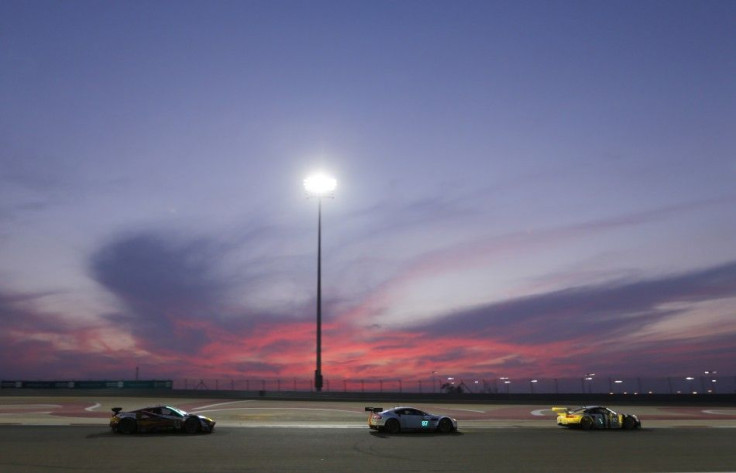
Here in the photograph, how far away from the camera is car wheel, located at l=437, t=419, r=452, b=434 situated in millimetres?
29750

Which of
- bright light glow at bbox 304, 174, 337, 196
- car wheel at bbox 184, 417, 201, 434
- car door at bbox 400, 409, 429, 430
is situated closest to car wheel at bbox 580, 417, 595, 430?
car door at bbox 400, 409, 429, 430

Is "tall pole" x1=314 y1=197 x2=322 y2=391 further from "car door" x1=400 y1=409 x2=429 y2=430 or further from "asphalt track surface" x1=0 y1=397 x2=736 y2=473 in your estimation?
"car door" x1=400 y1=409 x2=429 y2=430

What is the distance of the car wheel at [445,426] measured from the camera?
29.8 meters

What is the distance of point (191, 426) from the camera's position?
28125 mm

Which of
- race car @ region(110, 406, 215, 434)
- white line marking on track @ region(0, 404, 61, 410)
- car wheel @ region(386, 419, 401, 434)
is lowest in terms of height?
car wheel @ region(386, 419, 401, 434)

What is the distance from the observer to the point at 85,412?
4150 cm

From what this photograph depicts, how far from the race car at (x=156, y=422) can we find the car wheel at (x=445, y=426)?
9.87 m

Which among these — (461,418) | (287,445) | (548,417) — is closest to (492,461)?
(287,445)

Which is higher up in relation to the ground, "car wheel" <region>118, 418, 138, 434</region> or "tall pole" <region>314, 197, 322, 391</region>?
"tall pole" <region>314, 197, 322, 391</region>

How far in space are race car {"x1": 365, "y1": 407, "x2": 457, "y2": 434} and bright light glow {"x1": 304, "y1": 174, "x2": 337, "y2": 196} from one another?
28.0m

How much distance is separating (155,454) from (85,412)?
79.1 feet

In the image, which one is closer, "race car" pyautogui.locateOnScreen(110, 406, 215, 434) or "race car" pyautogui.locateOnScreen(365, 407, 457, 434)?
"race car" pyautogui.locateOnScreen(110, 406, 215, 434)

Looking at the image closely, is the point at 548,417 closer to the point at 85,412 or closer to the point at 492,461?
the point at 492,461

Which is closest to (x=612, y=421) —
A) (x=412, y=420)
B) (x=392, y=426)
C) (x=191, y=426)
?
(x=412, y=420)
